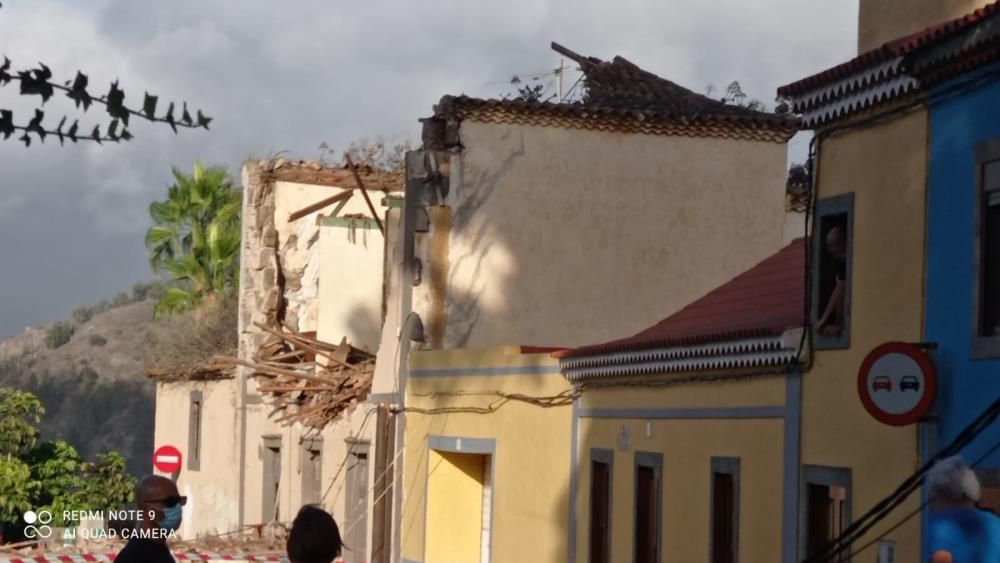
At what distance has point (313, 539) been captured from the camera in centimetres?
740

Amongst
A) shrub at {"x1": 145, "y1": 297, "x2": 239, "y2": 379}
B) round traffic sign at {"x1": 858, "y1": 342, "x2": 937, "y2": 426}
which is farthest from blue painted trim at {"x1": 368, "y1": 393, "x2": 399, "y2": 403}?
round traffic sign at {"x1": 858, "y1": 342, "x2": 937, "y2": 426}

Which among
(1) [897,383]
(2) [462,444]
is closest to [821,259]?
(1) [897,383]

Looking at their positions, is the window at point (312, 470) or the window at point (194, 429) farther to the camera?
the window at point (194, 429)

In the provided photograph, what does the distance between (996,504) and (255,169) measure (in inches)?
927

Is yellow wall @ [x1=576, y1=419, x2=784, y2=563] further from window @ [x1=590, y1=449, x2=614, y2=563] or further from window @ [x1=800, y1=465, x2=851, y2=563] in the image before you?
window @ [x1=800, y1=465, x2=851, y2=563]

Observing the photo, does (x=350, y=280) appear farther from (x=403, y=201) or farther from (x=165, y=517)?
(x=165, y=517)

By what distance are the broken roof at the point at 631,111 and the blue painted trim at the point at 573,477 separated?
6520 millimetres

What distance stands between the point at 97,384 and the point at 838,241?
72857 mm

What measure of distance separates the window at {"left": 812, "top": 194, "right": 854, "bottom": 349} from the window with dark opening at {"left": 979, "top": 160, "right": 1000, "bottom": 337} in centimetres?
220

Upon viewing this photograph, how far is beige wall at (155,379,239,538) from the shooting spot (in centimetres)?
3719

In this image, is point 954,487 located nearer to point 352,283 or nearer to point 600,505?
point 600,505

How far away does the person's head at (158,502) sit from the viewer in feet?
31.4

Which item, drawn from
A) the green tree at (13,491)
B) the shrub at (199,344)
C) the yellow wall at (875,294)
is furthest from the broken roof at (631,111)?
the green tree at (13,491)

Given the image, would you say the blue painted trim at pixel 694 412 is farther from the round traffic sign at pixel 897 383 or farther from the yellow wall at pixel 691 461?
the round traffic sign at pixel 897 383
